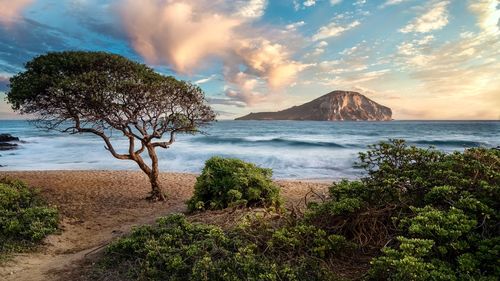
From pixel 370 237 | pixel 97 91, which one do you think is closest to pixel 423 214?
pixel 370 237

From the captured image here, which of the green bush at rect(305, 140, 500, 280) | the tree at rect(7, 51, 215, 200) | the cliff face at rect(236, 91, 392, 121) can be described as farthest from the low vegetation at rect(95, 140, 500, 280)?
the cliff face at rect(236, 91, 392, 121)

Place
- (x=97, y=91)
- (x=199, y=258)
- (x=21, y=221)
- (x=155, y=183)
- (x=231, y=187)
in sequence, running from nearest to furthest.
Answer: (x=199, y=258)
(x=21, y=221)
(x=231, y=187)
(x=97, y=91)
(x=155, y=183)

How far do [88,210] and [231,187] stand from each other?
5.42 m

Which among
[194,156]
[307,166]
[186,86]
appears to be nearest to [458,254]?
[186,86]

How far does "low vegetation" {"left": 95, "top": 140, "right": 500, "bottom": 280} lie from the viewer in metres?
3.73

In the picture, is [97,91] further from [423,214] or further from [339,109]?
[339,109]

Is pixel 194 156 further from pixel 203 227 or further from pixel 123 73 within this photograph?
pixel 203 227

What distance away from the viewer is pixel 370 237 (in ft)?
15.9

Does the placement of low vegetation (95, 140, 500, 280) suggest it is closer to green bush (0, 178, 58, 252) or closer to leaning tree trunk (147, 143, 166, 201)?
green bush (0, 178, 58, 252)

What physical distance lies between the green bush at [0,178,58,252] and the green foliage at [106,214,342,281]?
8.21 ft

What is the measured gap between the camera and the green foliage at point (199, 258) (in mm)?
4301

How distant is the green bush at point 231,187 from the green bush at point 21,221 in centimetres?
332

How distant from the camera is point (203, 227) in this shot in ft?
19.1

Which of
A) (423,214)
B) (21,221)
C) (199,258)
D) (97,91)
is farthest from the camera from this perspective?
(97,91)
